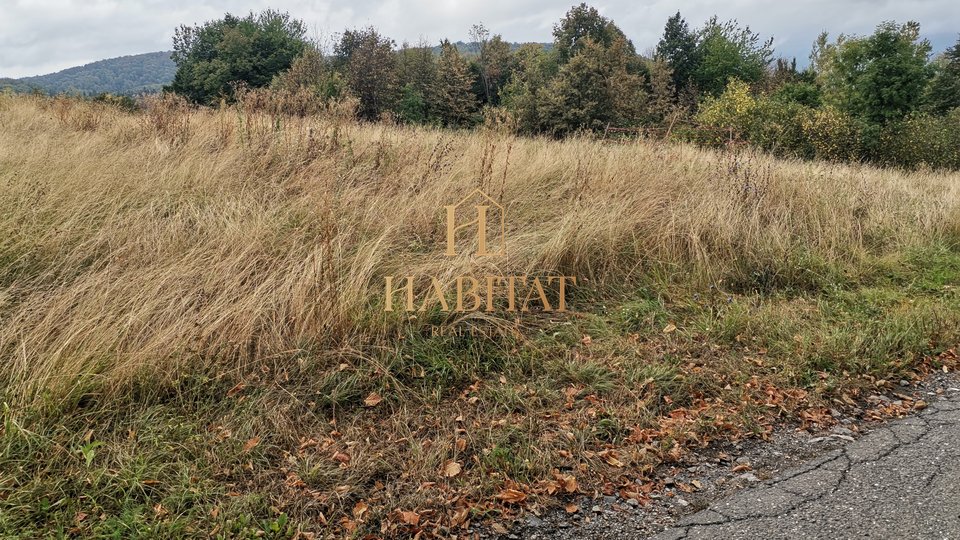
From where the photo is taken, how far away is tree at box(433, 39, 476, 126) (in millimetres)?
17672

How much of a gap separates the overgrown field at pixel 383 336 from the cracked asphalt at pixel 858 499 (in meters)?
0.34

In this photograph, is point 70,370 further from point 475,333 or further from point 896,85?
point 896,85

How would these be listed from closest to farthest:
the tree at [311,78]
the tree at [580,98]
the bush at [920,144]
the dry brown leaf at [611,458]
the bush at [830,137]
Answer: the dry brown leaf at [611,458] < the bush at [830,137] < the bush at [920,144] < the tree at [311,78] < the tree at [580,98]

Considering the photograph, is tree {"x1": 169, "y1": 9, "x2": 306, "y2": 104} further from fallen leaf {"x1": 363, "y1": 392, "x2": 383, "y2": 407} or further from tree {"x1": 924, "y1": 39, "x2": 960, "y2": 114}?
tree {"x1": 924, "y1": 39, "x2": 960, "y2": 114}

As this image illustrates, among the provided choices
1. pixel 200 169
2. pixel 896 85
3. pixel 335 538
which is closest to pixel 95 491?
pixel 335 538

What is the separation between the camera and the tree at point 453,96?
58.0ft

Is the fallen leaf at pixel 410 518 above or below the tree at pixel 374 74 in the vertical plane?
below

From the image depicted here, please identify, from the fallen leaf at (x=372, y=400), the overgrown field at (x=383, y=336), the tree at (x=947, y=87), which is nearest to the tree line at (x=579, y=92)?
the overgrown field at (x=383, y=336)

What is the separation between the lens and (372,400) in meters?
3.05

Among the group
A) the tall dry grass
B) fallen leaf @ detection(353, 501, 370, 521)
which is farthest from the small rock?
the tall dry grass

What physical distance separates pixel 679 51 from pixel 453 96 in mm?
22305

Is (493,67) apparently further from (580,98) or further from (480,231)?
(480,231)

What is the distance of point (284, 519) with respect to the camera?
2.25m

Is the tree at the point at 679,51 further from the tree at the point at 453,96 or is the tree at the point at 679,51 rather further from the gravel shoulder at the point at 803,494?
the gravel shoulder at the point at 803,494
